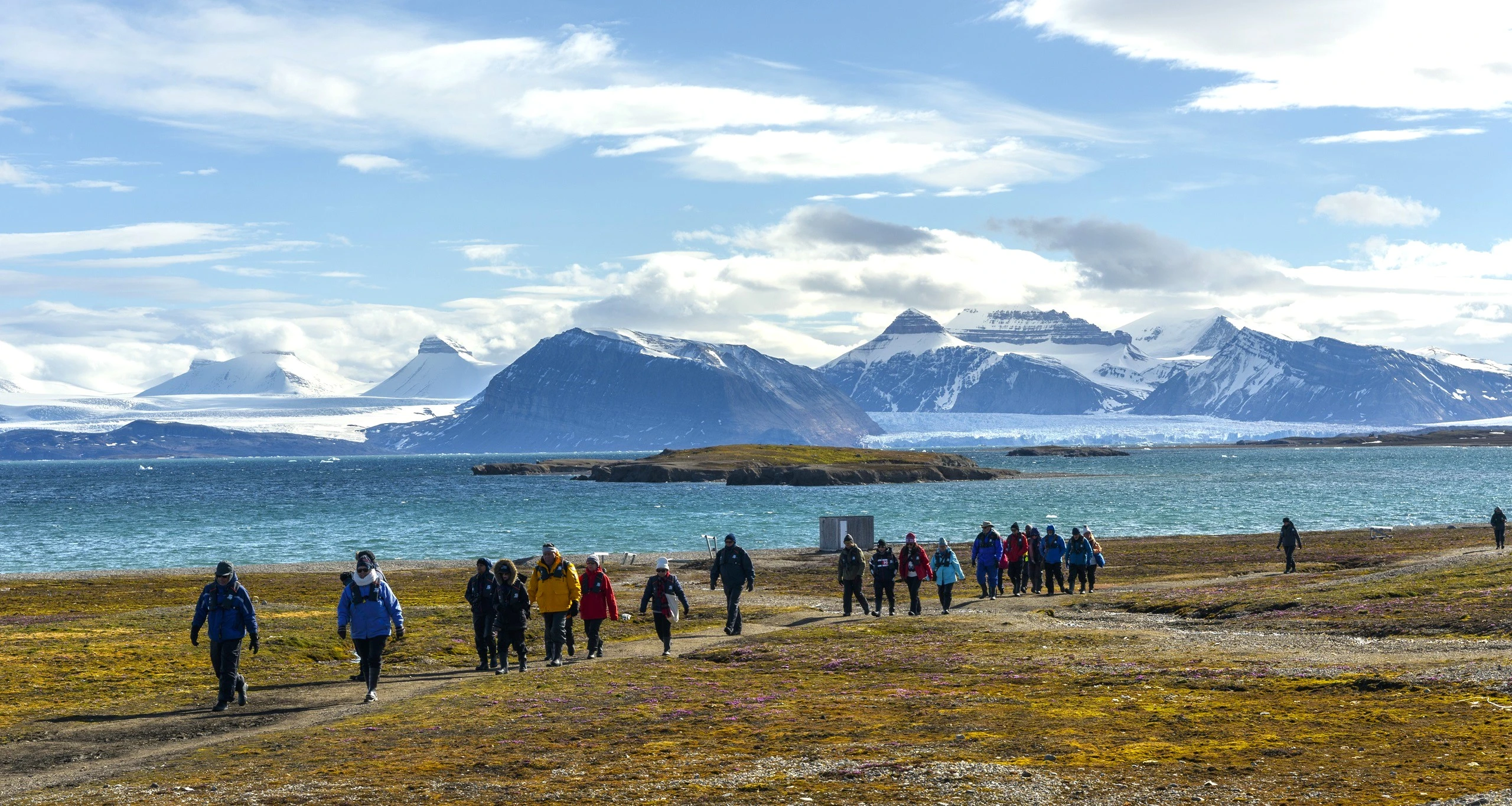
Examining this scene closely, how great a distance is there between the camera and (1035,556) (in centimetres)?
4234

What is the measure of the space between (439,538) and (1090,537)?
58398 millimetres

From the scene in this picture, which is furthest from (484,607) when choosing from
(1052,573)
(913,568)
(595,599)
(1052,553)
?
(1052,573)

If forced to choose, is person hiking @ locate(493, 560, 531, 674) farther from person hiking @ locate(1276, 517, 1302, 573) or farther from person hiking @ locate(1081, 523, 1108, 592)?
person hiking @ locate(1276, 517, 1302, 573)

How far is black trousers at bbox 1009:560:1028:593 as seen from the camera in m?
42.2

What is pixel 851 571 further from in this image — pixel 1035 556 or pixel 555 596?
pixel 555 596

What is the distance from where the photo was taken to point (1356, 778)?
43.5ft

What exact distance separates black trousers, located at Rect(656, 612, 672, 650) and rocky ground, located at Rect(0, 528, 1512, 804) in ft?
2.29

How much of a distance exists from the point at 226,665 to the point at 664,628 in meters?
9.08

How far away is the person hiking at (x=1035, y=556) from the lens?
42406 millimetres

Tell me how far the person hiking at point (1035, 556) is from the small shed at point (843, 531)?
513 inches

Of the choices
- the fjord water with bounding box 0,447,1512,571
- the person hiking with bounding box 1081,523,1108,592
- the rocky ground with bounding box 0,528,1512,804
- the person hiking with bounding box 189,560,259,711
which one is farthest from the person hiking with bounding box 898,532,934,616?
the fjord water with bounding box 0,447,1512,571

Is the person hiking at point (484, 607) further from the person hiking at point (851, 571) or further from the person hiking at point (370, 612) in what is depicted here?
the person hiking at point (851, 571)

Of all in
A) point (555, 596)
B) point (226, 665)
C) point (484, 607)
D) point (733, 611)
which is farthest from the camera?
point (733, 611)

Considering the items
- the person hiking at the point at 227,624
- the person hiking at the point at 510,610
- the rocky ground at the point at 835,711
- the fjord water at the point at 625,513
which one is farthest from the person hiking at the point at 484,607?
the fjord water at the point at 625,513
